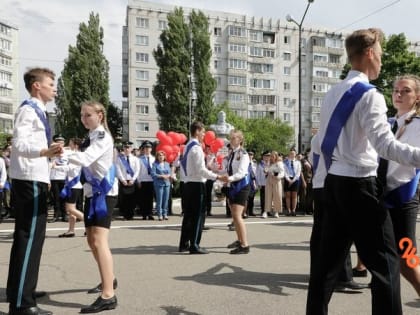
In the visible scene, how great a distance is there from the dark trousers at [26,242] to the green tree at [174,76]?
46704 mm

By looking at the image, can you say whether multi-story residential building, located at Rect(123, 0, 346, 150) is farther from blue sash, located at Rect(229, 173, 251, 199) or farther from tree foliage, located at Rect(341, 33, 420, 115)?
blue sash, located at Rect(229, 173, 251, 199)

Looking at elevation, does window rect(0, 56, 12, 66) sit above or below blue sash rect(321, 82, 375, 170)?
above

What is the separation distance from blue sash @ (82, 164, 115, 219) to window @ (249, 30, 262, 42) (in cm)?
7265

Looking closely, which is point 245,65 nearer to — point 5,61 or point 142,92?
point 142,92

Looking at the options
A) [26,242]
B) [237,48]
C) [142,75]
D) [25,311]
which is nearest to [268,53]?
[237,48]

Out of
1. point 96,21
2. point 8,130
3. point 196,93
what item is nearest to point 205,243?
point 196,93

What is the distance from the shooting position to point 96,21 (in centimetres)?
5312

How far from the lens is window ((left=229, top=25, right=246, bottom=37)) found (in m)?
72.7

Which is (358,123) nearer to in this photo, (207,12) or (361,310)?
(361,310)

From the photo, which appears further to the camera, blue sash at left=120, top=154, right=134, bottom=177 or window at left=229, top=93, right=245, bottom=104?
window at left=229, top=93, right=245, bottom=104

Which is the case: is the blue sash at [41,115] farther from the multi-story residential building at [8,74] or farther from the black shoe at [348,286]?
the multi-story residential building at [8,74]

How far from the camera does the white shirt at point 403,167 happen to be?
383 cm

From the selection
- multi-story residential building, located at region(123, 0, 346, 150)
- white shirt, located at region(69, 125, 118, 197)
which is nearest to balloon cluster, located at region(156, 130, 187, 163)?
white shirt, located at region(69, 125, 118, 197)

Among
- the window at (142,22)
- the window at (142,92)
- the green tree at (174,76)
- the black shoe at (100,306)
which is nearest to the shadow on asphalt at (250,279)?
the black shoe at (100,306)
